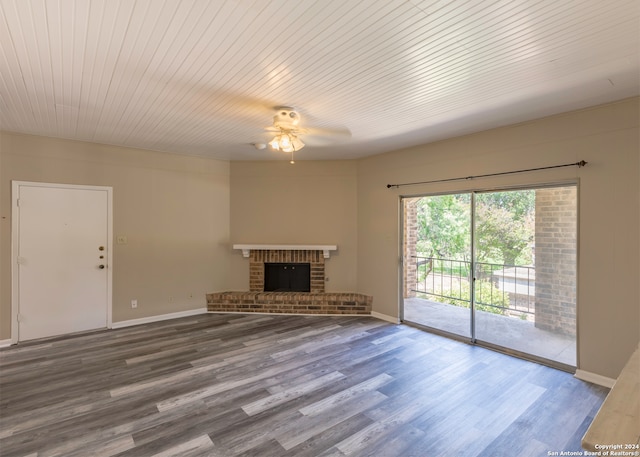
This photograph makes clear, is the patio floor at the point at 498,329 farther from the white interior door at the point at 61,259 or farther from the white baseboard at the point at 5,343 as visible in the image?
the white baseboard at the point at 5,343

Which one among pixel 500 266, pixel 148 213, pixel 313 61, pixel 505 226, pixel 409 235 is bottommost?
pixel 500 266

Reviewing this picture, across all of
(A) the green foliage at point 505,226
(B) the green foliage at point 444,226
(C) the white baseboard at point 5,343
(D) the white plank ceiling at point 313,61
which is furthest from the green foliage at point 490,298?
(C) the white baseboard at point 5,343

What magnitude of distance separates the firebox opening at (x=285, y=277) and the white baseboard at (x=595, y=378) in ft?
12.6

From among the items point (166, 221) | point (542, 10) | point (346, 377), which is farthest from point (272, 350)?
point (542, 10)

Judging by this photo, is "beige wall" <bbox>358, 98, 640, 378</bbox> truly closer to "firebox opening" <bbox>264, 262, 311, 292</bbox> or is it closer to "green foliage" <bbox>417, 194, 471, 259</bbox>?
"green foliage" <bbox>417, 194, 471, 259</bbox>

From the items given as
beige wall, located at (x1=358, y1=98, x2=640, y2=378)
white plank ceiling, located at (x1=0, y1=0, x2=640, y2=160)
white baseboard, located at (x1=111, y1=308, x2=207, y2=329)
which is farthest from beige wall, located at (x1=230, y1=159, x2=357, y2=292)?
beige wall, located at (x1=358, y1=98, x2=640, y2=378)

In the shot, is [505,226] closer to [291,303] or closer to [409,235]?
[409,235]

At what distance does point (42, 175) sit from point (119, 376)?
3.00 meters

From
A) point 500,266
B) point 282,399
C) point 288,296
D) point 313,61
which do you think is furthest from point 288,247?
point 313,61

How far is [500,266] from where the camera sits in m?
3.82

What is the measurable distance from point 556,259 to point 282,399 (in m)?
3.24

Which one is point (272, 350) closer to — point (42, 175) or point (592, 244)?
point (592, 244)

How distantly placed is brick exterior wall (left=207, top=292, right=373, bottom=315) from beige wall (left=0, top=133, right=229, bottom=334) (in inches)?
12.7

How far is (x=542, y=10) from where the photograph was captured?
1686 mm
